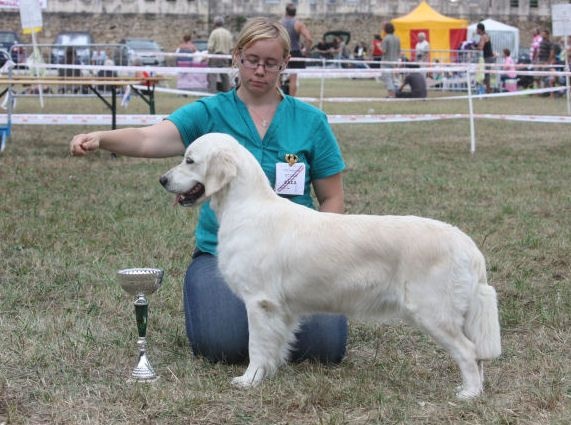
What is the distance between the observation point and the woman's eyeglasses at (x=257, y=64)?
3.65 m

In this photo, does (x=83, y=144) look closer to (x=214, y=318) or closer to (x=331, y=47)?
(x=214, y=318)

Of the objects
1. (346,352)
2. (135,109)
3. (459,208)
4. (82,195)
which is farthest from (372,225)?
(135,109)

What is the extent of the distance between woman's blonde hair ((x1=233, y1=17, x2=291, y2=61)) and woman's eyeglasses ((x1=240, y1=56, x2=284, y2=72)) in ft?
0.14

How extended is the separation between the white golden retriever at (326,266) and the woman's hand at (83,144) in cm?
36

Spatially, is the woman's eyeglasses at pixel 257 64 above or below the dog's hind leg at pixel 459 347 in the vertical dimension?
above

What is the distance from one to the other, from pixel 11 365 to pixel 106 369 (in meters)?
0.37

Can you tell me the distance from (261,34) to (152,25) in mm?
47338

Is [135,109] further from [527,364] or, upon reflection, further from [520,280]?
[527,364]

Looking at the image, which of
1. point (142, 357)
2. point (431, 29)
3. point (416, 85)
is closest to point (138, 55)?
point (416, 85)

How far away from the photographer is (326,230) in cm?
316

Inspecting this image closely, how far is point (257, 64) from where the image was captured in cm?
365

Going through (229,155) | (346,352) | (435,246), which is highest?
(229,155)

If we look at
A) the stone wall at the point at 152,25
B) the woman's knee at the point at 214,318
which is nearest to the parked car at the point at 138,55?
the woman's knee at the point at 214,318

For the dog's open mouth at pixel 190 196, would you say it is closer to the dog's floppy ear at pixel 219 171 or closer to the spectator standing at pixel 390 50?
the dog's floppy ear at pixel 219 171
